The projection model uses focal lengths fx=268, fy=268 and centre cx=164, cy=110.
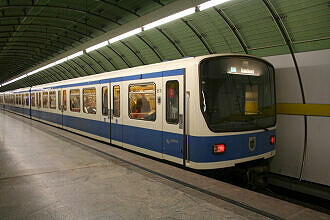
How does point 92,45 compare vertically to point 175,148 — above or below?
above

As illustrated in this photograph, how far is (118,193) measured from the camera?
4.59 m

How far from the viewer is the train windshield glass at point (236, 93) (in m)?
5.07

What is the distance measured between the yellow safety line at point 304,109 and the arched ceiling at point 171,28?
5.79ft

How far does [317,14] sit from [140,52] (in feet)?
30.8

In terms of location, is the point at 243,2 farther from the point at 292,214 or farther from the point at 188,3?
the point at 292,214

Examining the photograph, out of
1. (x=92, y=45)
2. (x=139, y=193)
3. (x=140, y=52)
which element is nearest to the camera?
(x=139, y=193)

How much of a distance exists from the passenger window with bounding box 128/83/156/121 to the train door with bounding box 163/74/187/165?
484 millimetres

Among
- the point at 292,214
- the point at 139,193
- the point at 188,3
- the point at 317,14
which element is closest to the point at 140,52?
the point at 188,3

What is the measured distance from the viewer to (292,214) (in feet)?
12.0

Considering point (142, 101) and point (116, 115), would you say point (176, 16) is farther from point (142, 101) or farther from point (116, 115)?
point (116, 115)

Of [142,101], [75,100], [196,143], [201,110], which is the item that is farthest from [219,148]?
[75,100]

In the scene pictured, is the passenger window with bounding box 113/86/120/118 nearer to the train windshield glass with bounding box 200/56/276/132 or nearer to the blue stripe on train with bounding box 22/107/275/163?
the blue stripe on train with bounding box 22/107/275/163

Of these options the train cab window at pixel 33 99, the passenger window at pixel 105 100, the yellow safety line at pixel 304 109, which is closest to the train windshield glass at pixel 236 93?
the yellow safety line at pixel 304 109

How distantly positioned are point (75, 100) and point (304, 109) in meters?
8.56
